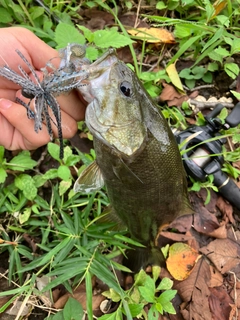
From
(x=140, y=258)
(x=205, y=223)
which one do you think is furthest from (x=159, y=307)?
(x=205, y=223)

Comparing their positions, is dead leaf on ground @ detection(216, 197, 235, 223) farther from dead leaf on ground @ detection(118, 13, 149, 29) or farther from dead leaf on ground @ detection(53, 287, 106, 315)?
dead leaf on ground @ detection(118, 13, 149, 29)

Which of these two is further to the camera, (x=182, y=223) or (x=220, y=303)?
(x=182, y=223)

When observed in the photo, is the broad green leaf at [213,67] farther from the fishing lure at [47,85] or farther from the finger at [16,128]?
the fishing lure at [47,85]

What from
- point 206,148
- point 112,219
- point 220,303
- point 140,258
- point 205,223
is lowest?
point 220,303

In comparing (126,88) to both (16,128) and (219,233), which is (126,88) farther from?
(219,233)

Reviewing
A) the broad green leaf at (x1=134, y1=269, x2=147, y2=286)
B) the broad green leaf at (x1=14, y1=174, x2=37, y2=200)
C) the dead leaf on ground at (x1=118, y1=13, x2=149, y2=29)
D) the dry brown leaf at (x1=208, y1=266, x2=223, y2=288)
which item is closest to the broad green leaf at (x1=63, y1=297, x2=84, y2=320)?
the broad green leaf at (x1=134, y1=269, x2=147, y2=286)

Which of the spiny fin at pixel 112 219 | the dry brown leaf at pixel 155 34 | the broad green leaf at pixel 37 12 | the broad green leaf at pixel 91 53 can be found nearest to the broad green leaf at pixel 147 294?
the spiny fin at pixel 112 219

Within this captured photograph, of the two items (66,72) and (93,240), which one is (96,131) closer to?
(66,72)
